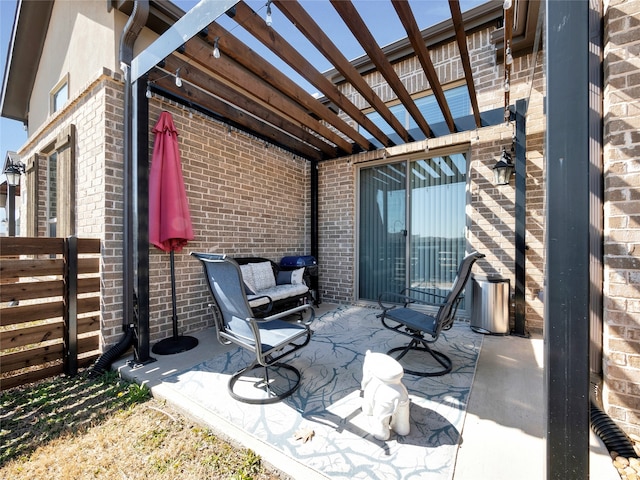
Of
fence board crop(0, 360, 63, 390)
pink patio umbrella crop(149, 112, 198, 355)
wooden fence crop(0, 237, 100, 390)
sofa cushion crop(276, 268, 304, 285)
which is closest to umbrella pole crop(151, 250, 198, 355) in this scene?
pink patio umbrella crop(149, 112, 198, 355)

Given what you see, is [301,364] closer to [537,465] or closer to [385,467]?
[385,467]

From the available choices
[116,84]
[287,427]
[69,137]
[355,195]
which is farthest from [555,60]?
[69,137]

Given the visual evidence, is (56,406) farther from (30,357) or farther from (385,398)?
(385,398)

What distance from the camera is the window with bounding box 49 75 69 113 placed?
4.54 metres

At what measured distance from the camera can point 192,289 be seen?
3600 mm

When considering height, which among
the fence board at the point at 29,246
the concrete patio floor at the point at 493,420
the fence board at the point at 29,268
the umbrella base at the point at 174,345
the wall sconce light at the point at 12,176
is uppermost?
the wall sconce light at the point at 12,176

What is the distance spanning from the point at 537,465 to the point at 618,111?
209 cm

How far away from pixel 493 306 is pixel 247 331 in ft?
10.1

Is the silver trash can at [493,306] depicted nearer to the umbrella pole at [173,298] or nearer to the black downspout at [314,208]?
the black downspout at [314,208]

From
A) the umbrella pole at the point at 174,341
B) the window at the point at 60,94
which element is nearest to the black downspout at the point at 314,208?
the umbrella pole at the point at 174,341

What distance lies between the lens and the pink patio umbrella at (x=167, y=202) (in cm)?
300

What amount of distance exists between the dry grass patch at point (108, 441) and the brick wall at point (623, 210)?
213 cm

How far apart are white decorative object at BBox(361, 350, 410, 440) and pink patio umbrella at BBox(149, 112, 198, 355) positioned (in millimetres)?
2228

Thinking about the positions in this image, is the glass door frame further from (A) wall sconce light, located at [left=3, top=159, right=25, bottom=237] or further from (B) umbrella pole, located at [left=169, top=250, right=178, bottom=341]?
(A) wall sconce light, located at [left=3, top=159, right=25, bottom=237]
